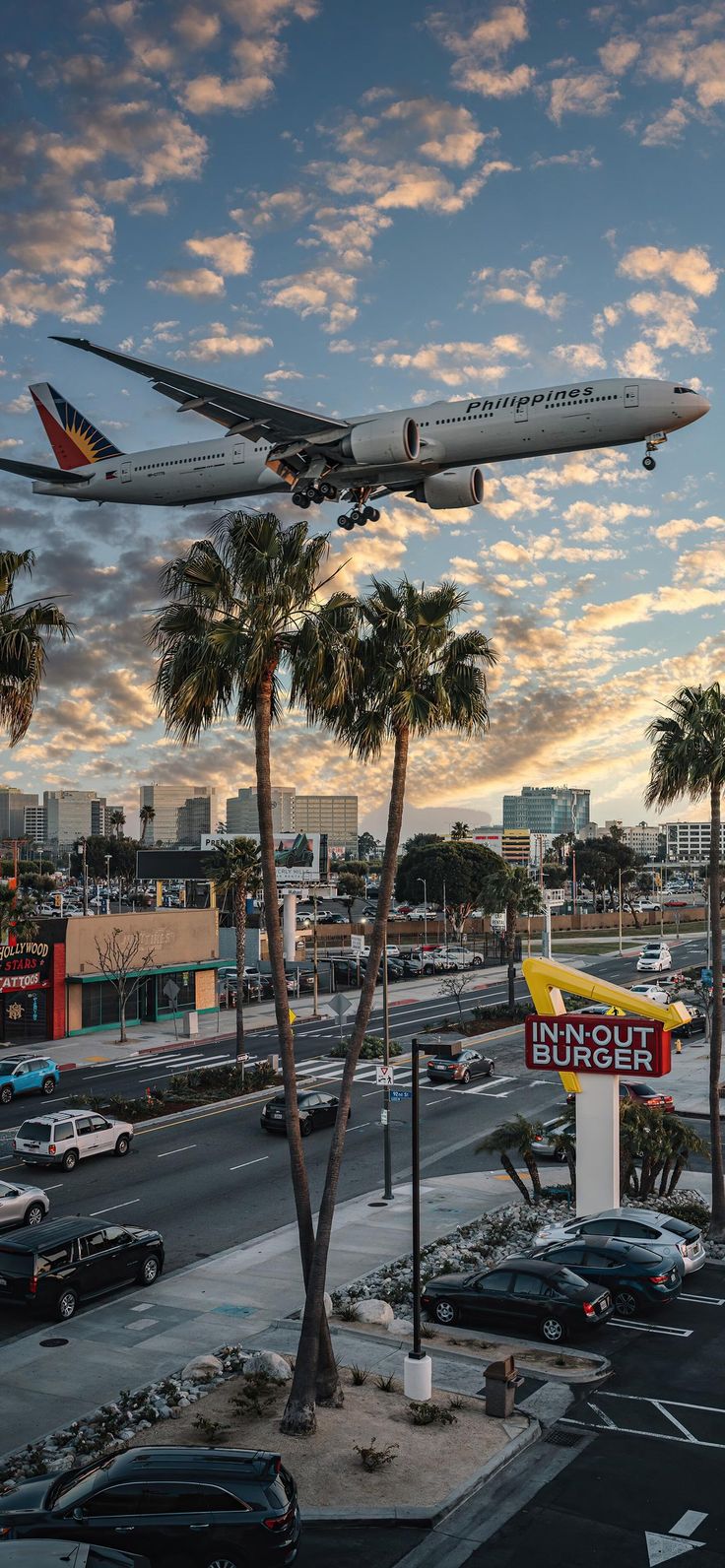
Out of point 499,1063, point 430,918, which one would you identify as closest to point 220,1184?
point 499,1063

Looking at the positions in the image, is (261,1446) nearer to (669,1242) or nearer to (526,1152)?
(669,1242)

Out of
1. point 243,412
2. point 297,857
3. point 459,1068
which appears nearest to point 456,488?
point 243,412

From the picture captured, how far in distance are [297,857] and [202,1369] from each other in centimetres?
7815

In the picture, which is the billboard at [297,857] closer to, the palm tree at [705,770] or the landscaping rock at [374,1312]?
the palm tree at [705,770]

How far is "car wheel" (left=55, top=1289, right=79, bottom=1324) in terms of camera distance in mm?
21109

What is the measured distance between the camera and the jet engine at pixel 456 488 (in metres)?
37.0

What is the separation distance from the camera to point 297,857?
315 feet

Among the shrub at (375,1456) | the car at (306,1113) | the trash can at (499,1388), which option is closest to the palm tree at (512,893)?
the car at (306,1113)

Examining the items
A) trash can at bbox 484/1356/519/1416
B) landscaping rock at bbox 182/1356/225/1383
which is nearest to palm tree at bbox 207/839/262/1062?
landscaping rock at bbox 182/1356/225/1383

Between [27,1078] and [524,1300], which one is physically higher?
[524,1300]

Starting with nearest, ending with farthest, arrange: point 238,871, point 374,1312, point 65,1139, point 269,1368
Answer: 1. point 269,1368
2. point 374,1312
3. point 65,1139
4. point 238,871

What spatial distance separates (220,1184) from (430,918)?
107 metres

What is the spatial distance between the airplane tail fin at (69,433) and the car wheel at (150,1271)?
36.0 meters

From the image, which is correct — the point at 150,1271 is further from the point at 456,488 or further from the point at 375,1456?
the point at 456,488
